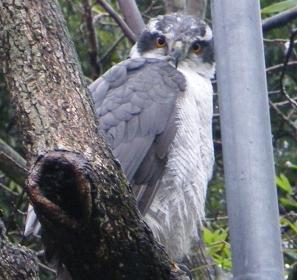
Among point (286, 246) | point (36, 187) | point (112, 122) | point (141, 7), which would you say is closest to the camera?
point (36, 187)

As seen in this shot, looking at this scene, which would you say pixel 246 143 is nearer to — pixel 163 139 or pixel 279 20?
pixel 163 139

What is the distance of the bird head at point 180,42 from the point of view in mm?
5578

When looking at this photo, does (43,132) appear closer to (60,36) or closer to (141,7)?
(60,36)

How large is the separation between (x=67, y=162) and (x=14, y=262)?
0.42 m

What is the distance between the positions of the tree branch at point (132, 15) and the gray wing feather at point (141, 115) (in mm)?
498

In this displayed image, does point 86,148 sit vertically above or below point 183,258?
above

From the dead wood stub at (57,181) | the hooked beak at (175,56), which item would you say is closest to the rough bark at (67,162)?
the dead wood stub at (57,181)

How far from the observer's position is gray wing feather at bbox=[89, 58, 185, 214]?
4875 millimetres

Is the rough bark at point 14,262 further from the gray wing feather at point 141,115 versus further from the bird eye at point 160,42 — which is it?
the bird eye at point 160,42

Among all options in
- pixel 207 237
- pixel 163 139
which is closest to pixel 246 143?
pixel 163 139

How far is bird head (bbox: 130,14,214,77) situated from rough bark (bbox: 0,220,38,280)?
254 cm

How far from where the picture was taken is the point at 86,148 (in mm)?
3117

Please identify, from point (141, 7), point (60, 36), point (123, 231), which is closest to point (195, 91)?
point (60, 36)

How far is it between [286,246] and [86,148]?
2532mm
